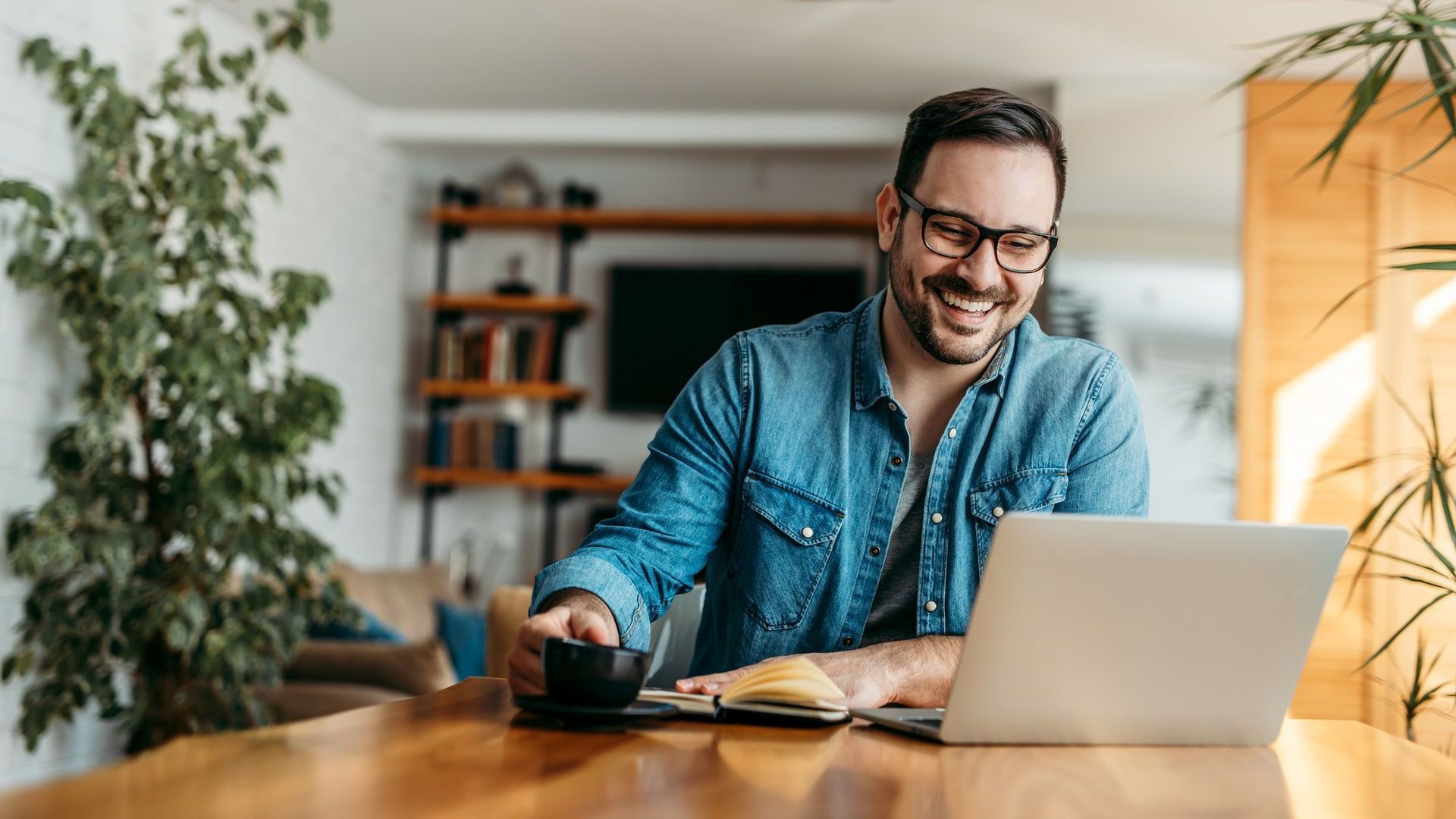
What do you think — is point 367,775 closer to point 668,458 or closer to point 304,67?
point 668,458

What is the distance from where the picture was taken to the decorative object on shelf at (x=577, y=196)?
5.80 m

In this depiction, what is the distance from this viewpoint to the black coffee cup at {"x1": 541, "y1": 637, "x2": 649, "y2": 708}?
0.97 m

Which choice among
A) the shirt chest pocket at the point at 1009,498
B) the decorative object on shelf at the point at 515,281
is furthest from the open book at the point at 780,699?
the decorative object on shelf at the point at 515,281

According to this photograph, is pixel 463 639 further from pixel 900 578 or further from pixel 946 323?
pixel 946 323

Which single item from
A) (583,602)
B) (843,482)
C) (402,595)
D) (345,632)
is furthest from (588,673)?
(402,595)

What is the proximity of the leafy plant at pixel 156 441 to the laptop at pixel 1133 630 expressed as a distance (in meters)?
2.68

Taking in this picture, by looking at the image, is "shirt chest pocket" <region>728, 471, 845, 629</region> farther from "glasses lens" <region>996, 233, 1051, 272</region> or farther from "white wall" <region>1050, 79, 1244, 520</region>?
"white wall" <region>1050, 79, 1244, 520</region>

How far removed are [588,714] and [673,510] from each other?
50 cm

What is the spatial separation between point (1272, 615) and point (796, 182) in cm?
500

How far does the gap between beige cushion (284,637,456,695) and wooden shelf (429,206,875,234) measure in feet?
8.92

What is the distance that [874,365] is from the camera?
61.7 inches

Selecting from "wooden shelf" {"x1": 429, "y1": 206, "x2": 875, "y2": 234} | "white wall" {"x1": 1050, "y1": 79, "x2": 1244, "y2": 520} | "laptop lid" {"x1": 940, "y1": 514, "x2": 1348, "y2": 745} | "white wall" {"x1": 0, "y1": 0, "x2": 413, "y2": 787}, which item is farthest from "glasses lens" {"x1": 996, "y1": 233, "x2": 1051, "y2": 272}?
"wooden shelf" {"x1": 429, "y1": 206, "x2": 875, "y2": 234}

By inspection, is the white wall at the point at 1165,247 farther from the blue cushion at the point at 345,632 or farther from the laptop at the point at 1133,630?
the laptop at the point at 1133,630

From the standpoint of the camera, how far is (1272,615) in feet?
3.20
